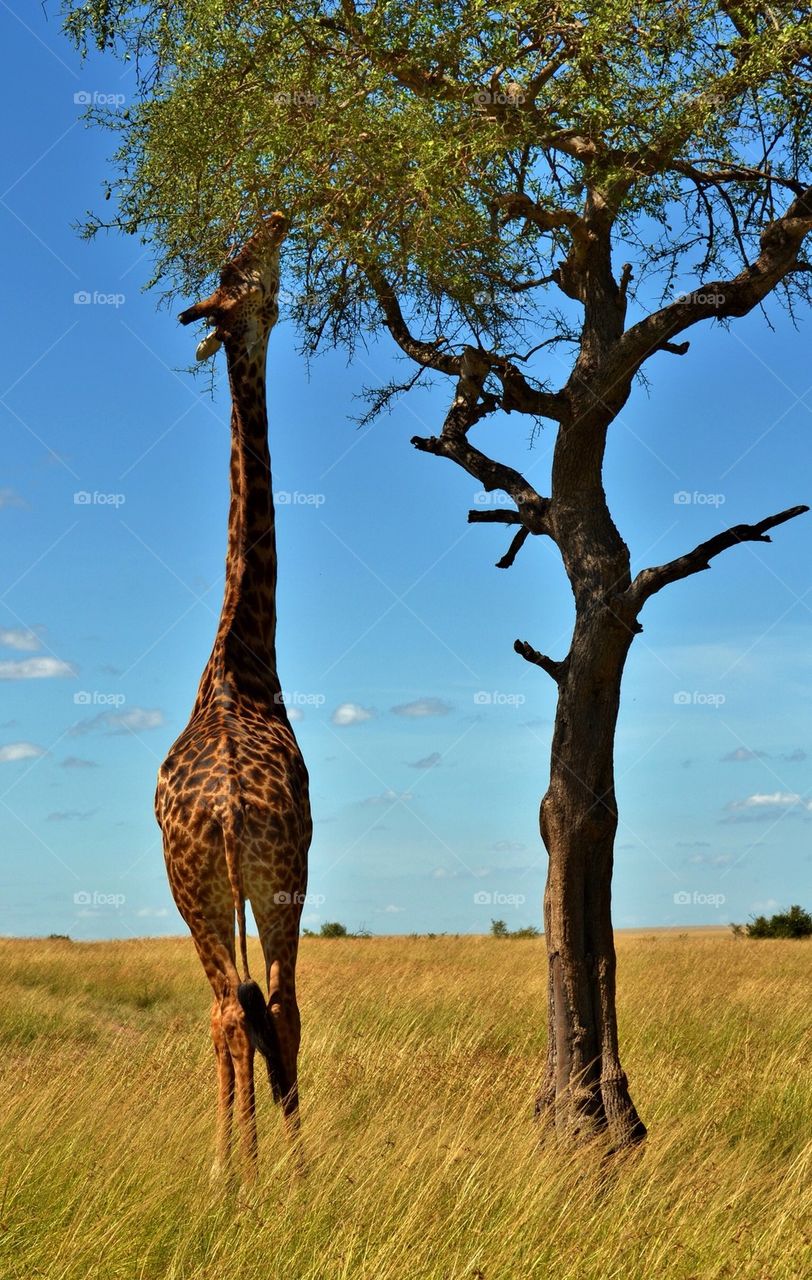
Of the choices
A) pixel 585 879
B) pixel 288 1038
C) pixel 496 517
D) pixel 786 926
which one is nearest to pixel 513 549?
pixel 496 517

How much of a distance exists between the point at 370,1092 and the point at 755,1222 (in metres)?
4.33

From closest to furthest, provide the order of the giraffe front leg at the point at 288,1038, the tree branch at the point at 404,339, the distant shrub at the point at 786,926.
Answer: the giraffe front leg at the point at 288,1038, the tree branch at the point at 404,339, the distant shrub at the point at 786,926

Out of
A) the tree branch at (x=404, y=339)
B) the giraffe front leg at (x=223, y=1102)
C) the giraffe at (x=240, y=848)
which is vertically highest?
the tree branch at (x=404, y=339)

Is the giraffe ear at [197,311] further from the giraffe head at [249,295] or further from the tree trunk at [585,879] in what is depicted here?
the tree trunk at [585,879]

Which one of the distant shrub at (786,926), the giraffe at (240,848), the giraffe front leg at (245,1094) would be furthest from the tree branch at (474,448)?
the distant shrub at (786,926)

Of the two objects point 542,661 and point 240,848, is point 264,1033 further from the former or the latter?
point 542,661

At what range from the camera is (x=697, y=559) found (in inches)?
391

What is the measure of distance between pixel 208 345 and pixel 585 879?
5.14 m

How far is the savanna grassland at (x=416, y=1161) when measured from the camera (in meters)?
6.53

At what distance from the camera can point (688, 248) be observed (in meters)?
12.3

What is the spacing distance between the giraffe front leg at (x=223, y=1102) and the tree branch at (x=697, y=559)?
4516 mm

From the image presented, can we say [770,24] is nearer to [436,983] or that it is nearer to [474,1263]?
[474,1263]

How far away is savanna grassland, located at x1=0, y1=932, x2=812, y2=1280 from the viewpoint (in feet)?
21.4

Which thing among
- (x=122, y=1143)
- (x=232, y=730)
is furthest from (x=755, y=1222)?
(x=232, y=730)
